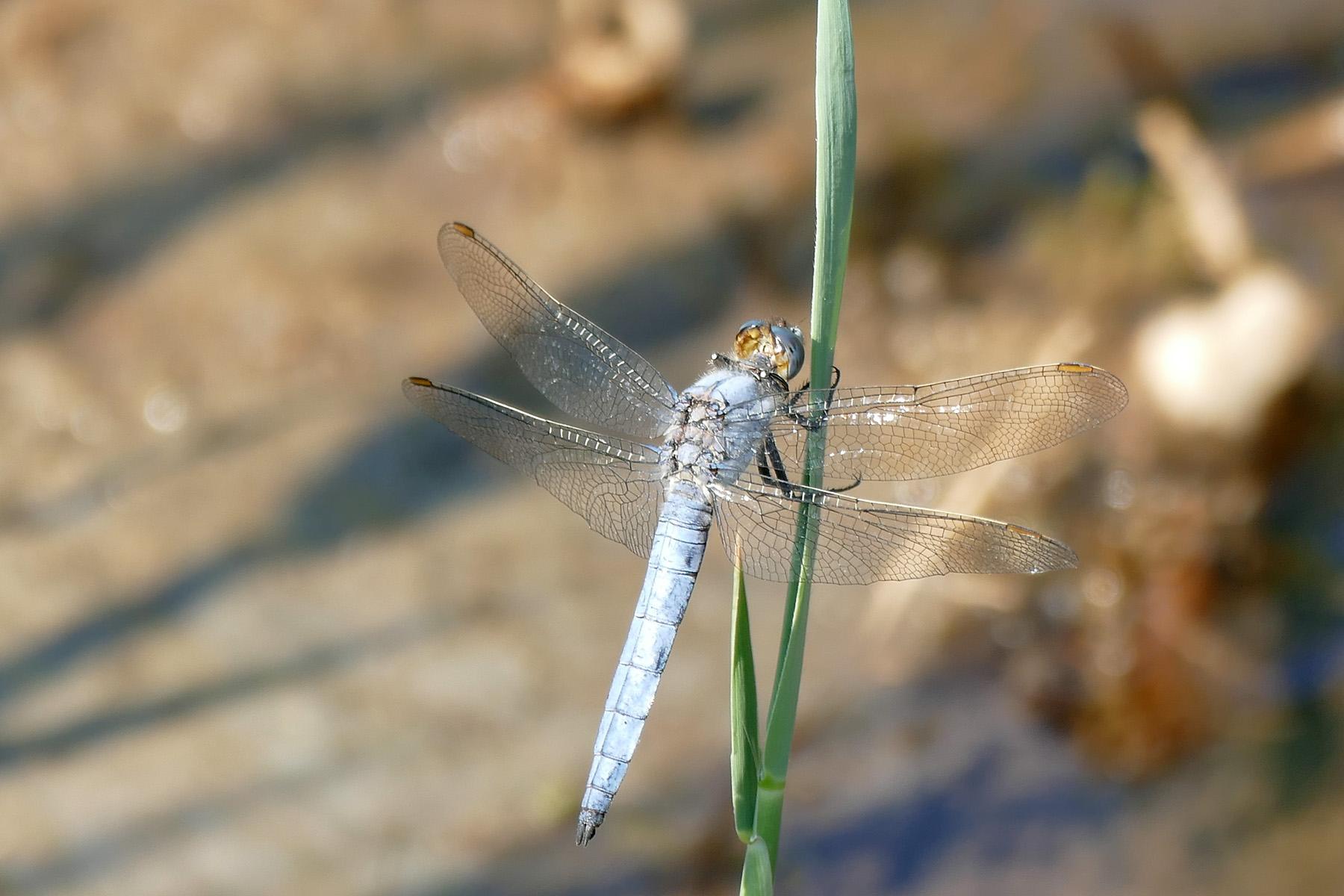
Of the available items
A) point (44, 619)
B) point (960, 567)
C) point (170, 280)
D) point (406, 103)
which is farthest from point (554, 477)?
point (406, 103)

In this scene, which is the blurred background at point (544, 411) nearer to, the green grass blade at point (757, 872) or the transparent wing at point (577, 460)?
the transparent wing at point (577, 460)

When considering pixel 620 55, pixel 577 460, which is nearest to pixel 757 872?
pixel 577 460

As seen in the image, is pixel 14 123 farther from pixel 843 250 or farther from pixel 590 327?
pixel 843 250

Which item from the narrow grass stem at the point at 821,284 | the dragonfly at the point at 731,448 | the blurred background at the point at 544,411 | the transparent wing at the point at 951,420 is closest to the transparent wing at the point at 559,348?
the dragonfly at the point at 731,448

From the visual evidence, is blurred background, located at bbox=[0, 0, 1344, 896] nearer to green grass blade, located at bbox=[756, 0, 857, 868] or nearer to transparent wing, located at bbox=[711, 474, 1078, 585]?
transparent wing, located at bbox=[711, 474, 1078, 585]

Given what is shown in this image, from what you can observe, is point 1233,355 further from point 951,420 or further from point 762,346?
point 762,346

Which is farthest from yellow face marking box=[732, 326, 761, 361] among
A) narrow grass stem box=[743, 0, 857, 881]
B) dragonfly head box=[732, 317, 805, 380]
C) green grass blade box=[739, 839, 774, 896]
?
green grass blade box=[739, 839, 774, 896]
